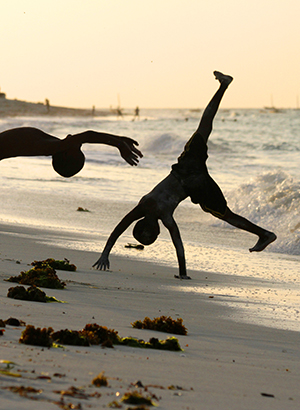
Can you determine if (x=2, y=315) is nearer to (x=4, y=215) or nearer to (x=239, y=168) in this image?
(x=4, y=215)

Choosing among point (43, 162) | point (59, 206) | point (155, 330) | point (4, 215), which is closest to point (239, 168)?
point (43, 162)

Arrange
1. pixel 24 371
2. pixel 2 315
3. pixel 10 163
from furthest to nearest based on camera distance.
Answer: pixel 10 163 < pixel 2 315 < pixel 24 371

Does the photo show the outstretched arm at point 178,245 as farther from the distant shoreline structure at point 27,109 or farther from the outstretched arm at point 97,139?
the distant shoreline structure at point 27,109

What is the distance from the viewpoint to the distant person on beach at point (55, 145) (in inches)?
217

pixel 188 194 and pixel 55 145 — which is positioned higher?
pixel 55 145

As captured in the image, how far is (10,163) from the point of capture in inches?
980

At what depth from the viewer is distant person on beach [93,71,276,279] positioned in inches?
286

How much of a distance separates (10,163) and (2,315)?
70.3 ft

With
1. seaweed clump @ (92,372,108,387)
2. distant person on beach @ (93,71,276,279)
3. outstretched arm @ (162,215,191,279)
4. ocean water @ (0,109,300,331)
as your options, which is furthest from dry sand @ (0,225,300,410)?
distant person on beach @ (93,71,276,279)

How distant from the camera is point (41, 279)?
18.5 feet

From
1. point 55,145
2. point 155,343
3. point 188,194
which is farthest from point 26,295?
point 188,194

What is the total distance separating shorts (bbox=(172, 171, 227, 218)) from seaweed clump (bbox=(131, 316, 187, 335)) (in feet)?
10.0

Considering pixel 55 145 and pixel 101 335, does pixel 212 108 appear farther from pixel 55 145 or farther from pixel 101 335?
pixel 101 335

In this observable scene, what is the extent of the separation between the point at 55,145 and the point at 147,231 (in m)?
2.14
